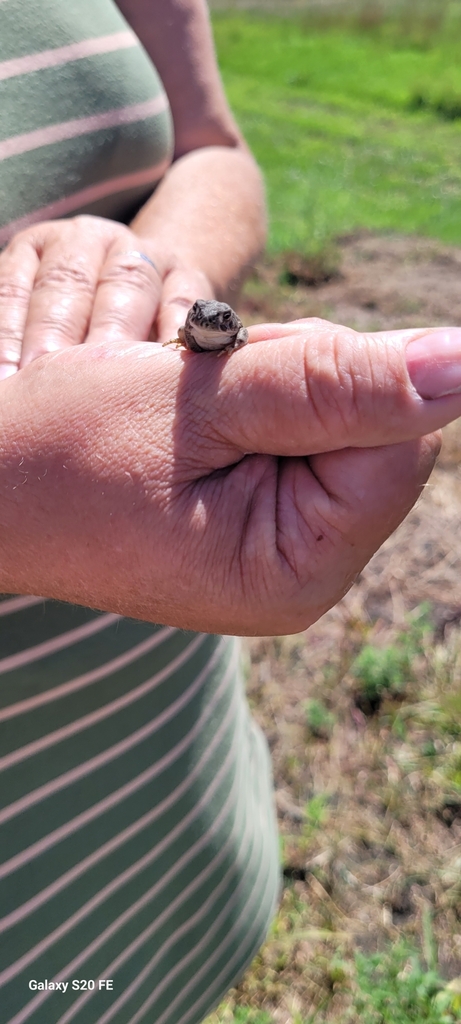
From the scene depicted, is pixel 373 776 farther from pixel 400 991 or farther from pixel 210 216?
pixel 210 216

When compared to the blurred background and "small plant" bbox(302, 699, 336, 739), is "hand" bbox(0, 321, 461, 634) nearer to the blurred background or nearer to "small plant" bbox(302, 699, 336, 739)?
the blurred background

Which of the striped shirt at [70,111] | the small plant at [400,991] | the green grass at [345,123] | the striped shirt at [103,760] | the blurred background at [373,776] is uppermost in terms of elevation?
the striped shirt at [70,111]

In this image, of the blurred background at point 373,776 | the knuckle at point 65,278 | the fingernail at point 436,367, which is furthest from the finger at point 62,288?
the blurred background at point 373,776

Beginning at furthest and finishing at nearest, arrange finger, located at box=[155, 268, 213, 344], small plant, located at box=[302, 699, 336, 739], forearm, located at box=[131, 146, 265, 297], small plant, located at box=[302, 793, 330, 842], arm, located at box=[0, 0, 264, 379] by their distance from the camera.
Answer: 1. small plant, located at box=[302, 699, 336, 739]
2. small plant, located at box=[302, 793, 330, 842]
3. forearm, located at box=[131, 146, 265, 297]
4. finger, located at box=[155, 268, 213, 344]
5. arm, located at box=[0, 0, 264, 379]

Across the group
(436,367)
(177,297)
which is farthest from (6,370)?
(436,367)

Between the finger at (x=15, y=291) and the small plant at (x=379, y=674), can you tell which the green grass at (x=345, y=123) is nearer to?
the small plant at (x=379, y=674)

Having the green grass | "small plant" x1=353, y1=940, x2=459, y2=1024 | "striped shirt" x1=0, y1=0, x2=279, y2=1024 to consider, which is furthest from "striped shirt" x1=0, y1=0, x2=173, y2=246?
the green grass
